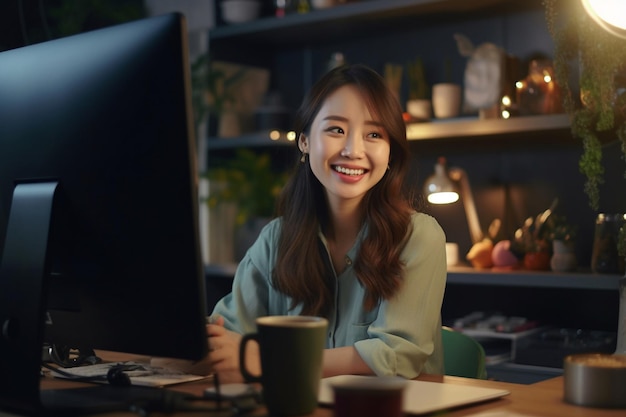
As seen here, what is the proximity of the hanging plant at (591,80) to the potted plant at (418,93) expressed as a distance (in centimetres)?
60

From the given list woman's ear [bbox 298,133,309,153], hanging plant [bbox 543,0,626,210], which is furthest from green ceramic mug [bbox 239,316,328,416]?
hanging plant [bbox 543,0,626,210]

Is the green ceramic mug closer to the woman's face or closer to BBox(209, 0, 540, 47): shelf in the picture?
the woman's face

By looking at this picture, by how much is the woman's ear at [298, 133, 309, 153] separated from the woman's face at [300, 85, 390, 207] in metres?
0.10

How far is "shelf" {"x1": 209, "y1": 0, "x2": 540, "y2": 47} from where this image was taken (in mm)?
3176

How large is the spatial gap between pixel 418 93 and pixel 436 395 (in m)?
2.22

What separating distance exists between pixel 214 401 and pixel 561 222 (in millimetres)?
2068

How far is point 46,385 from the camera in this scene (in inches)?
52.8

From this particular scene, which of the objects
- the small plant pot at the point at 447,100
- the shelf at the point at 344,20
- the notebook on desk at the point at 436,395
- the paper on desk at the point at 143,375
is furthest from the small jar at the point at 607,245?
the paper on desk at the point at 143,375

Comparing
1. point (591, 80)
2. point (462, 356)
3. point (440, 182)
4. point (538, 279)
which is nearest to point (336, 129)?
point (462, 356)

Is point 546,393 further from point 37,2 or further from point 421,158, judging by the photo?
point 37,2

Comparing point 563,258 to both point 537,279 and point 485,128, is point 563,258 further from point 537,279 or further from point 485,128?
point 485,128

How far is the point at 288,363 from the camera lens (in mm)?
1050

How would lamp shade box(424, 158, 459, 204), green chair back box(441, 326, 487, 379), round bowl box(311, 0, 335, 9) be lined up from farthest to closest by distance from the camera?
round bowl box(311, 0, 335, 9) → lamp shade box(424, 158, 459, 204) → green chair back box(441, 326, 487, 379)

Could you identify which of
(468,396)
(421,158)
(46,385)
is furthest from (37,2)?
(468,396)
